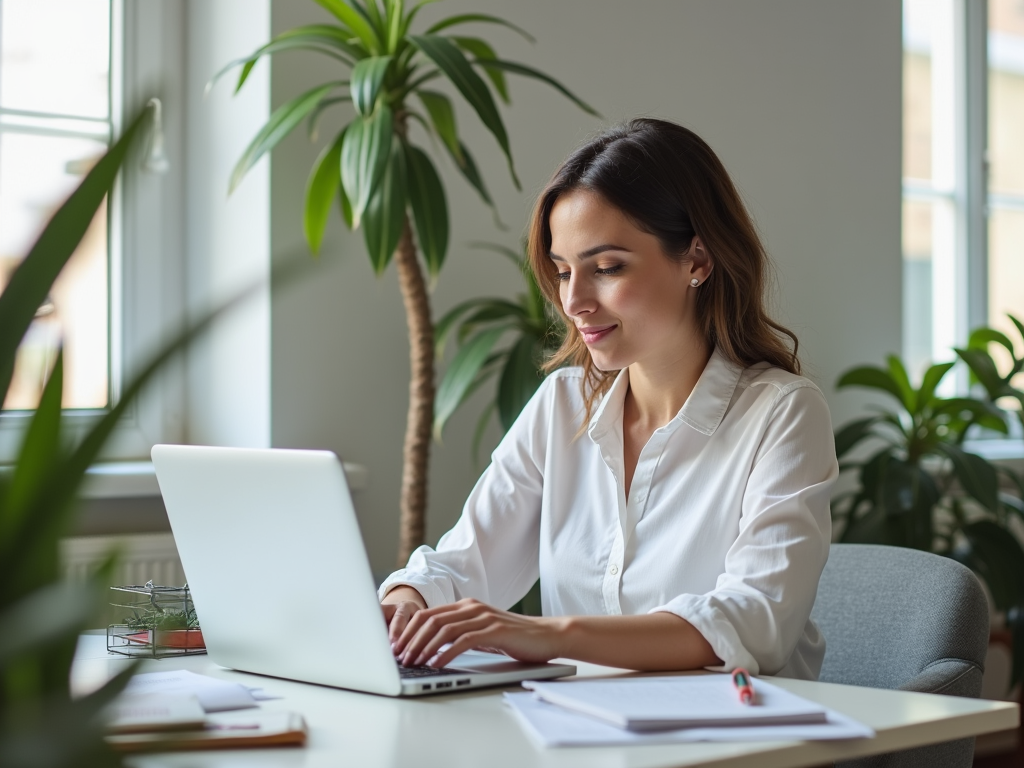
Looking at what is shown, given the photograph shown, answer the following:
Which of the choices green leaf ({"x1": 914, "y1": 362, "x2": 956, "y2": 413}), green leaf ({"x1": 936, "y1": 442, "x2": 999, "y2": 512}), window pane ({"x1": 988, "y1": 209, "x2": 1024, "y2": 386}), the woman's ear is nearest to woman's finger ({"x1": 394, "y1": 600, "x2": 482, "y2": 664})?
the woman's ear

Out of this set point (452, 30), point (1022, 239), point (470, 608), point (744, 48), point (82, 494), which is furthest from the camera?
point (1022, 239)

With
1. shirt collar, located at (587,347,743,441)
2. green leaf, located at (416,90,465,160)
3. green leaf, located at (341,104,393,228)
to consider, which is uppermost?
green leaf, located at (416,90,465,160)

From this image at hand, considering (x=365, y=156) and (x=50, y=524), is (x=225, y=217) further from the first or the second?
(x=50, y=524)

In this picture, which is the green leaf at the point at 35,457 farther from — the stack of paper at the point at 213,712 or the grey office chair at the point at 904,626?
the grey office chair at the point at 904,626

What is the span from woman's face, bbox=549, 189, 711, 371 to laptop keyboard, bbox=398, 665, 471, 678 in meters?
0.61

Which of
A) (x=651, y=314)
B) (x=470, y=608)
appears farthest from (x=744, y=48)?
(x=470, y=608)

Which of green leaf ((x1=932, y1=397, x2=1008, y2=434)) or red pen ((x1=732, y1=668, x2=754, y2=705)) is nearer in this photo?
red pen ((x1=732, y1=668, x2=754, y2=705))

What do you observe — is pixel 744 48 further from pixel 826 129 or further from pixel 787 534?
pixel 787 534

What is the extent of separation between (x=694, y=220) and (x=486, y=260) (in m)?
1.26

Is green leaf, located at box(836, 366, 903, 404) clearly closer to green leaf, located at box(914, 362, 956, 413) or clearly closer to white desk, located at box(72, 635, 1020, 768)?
green leaf, located at box(914, 362, 956, 413)

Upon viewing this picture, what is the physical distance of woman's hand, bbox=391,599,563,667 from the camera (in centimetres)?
119

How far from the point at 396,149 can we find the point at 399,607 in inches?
45.8

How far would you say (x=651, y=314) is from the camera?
166cm

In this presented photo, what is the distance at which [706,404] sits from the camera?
5.30 ft
